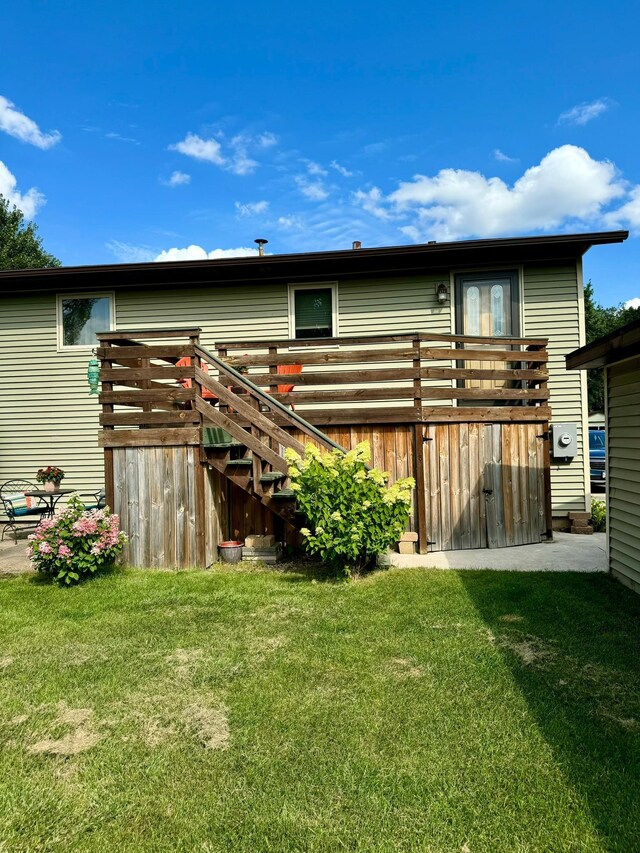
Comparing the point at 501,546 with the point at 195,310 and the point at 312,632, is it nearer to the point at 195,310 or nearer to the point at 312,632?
the point at 312,632

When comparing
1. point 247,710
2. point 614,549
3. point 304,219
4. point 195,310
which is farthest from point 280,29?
point 247,710

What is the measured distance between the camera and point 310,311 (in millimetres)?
9047

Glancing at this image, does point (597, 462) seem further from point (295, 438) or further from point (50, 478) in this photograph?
point (50, 478)

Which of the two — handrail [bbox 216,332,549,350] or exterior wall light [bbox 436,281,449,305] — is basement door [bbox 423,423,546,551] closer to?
handrail [bbox 216,332,549,350]

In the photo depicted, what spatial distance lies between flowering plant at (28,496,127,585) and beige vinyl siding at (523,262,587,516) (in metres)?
6.45

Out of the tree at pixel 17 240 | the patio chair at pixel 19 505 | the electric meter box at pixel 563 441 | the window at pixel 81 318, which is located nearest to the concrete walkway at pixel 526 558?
the electric meter box at pixel 563 441

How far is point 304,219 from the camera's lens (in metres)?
24.2

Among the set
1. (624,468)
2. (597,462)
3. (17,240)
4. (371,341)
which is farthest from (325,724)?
(17,240)

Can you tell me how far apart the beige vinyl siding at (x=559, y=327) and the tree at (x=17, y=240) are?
29467mm

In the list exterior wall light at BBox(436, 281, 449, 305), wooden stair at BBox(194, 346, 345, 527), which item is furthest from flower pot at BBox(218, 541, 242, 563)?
exterior wall light at BBox(436, 281, 449, 305)

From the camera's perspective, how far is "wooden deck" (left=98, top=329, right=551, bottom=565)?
6.20 meters

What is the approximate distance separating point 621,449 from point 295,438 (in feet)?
12.1

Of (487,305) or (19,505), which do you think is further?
(487,305)

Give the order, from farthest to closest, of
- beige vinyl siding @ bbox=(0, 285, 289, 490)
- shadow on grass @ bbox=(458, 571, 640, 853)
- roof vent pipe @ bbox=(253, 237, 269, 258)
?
1. roof vent pipe @ bbox=(253, 237, 269, 258)
2. beige vinyl siding @ bbox=(0, 285, 289, 490)
3. shadow on grass @ bbox=(458, 571, 640, 853)
